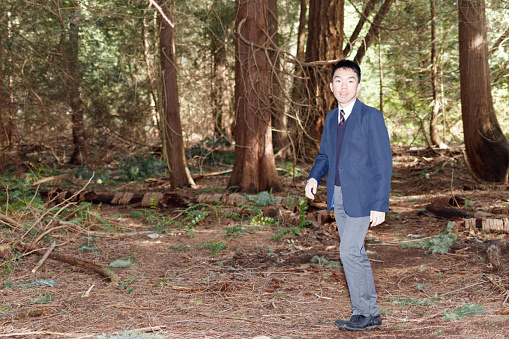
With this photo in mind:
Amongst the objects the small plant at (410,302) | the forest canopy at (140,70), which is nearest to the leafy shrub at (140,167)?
the forest canopy at (140,70)

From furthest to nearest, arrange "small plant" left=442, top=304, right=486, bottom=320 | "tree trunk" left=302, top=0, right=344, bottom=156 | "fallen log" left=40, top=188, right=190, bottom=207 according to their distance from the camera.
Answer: "tree trunk" left=302, top=0, right=344, bottom=156
"fallen log" left=40, top=188, right=190, bottom=207
"small plant" left=442, top=304, right=486, bottom=320

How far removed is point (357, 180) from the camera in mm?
3025

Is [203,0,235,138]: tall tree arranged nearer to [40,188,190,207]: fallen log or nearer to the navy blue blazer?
[40,188,190,207]: fallen log

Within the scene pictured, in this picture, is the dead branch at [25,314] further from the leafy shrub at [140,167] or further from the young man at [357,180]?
the leafy shrub at [140,167]

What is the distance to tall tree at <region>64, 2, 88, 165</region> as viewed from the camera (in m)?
11.2

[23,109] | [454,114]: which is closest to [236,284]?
[23,109]

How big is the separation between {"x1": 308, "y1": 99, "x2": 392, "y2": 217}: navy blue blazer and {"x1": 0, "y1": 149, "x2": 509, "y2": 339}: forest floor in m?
0.89

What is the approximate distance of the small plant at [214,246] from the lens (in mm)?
5320

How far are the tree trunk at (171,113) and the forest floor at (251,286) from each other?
8.40 ft

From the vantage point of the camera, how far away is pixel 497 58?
51.3 feet

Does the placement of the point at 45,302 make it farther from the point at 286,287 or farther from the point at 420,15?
the point at 420,15

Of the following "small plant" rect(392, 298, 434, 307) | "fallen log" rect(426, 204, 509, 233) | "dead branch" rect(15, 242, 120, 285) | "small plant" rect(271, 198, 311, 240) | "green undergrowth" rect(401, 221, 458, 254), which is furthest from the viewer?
"small plant" rect(271, 198, 311, 240)

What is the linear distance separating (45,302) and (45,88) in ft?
30.0

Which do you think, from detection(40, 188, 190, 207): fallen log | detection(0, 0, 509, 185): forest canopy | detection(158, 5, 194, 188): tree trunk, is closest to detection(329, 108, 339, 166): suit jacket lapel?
detection(40, 188, 190, 207): fallen log
